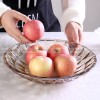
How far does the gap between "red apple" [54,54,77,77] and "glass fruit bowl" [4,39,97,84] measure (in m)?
0.02

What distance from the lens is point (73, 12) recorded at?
3.02 ft

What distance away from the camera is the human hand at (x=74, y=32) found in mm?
765

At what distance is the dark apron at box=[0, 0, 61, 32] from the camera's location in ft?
3.16

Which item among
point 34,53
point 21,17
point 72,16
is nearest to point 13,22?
point 21,17

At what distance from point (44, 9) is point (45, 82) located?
0.50m

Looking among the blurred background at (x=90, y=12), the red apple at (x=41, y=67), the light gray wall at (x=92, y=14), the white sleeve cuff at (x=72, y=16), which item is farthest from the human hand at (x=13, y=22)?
the light gray wall at (x=92, y=14)

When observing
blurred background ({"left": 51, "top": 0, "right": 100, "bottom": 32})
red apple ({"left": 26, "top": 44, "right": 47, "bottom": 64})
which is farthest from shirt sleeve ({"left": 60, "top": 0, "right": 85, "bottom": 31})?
blurred background ({"left": 51, "top": 0, "right": 100, "bottom": 32})

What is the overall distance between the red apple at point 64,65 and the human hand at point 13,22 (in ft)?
0.44

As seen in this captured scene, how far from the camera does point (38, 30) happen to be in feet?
2.24

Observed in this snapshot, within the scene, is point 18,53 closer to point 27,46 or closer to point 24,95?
point 27,46

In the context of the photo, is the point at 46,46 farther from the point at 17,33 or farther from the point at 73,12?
the point at 73,12

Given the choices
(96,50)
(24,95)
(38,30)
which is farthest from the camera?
Result: (96,50)

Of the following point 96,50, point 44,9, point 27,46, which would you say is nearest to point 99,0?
point 44,9

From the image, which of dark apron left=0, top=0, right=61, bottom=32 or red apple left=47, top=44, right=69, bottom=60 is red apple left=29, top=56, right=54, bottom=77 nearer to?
red apple left=47, top=44, right=69, bottom=60
